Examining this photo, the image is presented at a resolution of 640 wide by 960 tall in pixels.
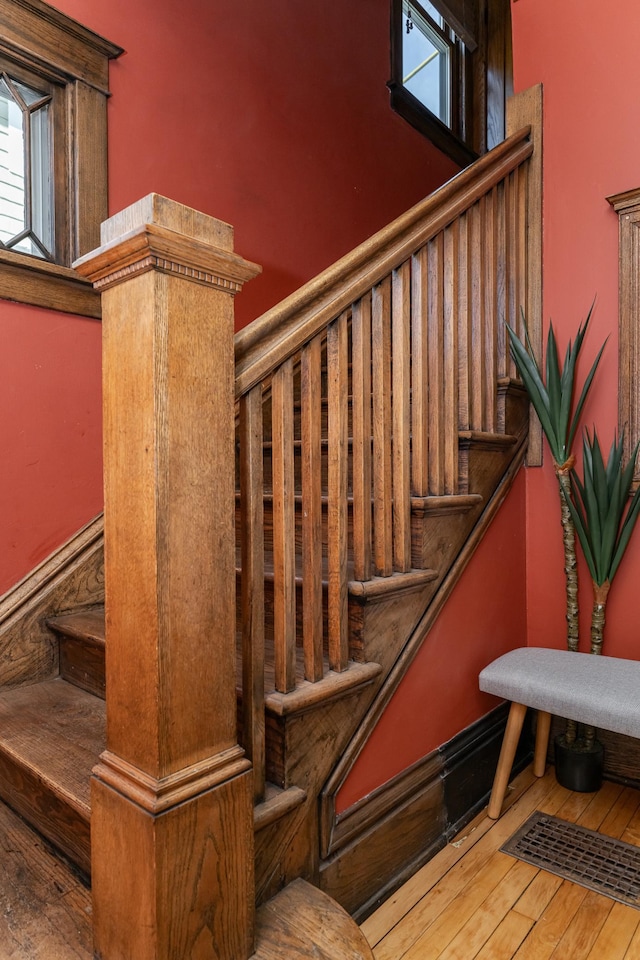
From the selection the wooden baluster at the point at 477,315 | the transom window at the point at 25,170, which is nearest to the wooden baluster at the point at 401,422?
the wooden baluster at the point at 477,315

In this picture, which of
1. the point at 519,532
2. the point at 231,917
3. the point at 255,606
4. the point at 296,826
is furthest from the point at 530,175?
the point at 231,917

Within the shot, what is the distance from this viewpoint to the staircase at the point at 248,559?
0.98m

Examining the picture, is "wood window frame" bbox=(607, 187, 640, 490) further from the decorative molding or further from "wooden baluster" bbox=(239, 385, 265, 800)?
the decorative molding

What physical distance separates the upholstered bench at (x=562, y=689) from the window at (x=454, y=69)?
11.0ft

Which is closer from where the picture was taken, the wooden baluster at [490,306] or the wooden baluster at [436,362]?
the wooden baluster at [436,362]

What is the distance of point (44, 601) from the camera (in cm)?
192

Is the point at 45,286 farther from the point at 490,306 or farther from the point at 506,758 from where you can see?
the point at 506,758

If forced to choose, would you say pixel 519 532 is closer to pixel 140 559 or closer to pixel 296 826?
pixel 296 826

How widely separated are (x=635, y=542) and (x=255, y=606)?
1501 mm

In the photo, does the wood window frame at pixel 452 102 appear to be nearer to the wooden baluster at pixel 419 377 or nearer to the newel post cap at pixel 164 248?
the wooden baluster at pixel 419 377

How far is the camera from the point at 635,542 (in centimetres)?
210

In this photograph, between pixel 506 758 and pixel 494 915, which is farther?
pixel 506 758

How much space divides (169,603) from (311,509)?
43 centimetres


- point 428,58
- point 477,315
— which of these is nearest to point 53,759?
point 477,315
